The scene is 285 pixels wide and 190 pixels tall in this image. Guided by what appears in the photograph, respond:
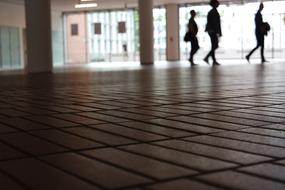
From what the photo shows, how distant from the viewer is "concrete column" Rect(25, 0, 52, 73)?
52.7ft

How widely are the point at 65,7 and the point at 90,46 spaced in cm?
Result: 846

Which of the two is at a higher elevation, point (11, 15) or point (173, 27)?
point (11, 15)

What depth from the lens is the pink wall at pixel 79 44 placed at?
3828 cm

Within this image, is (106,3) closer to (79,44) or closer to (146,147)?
(79,44)

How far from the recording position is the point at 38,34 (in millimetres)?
16109

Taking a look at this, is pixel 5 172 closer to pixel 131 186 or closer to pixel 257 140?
pixel 131 186

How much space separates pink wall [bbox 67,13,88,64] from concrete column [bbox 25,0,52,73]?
21564 millimetres

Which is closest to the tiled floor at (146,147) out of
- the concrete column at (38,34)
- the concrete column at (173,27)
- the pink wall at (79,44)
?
the concrete column at (38,34)

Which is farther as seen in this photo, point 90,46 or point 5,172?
point 90,46

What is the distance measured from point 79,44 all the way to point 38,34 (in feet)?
77.8

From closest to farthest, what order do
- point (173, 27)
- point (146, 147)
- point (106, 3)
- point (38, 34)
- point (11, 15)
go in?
point (146, 147)
point (38, 34)
point (11, 15)
point (106, 3)
point (173, 27)

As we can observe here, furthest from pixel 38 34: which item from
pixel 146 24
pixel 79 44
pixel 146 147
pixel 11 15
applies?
pixel 79 44

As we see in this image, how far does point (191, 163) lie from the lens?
1884 mm

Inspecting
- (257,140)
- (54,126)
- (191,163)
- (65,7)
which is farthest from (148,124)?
(65,7)
